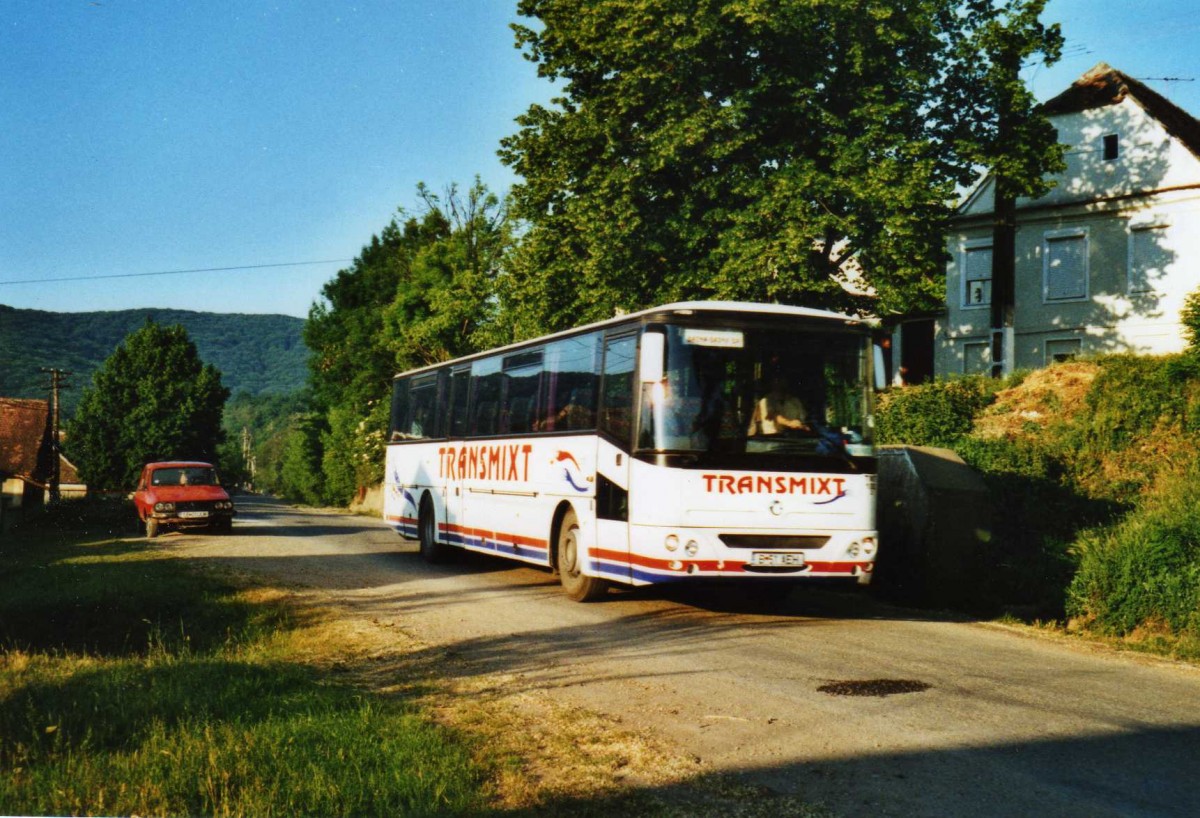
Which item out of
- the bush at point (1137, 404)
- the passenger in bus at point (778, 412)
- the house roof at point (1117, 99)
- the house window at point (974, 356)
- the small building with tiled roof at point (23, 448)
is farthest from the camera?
the small building with tiled roof at point (23, 448)

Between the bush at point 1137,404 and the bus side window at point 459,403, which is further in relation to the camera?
the bus side window at point 459,403

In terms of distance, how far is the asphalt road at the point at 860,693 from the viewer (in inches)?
218

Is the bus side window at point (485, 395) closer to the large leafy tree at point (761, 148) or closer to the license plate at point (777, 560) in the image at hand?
the license plate at point (777, 560)

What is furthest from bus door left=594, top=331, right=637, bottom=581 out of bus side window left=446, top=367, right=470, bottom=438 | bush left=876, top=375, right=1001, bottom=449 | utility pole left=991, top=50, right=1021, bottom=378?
utility pole left=991, top=50, right=1021, bottom=378

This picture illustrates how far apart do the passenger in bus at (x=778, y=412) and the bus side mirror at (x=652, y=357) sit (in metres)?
1.10

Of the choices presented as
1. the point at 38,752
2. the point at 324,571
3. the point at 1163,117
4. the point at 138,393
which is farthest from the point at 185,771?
the point at 138,393

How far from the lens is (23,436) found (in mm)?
67625

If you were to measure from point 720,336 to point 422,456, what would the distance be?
1033cm

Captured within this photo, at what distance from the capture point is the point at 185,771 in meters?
5.66

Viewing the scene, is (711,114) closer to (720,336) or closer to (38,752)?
(720,336)

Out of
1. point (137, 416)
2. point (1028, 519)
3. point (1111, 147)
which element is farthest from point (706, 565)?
point (137, 416)

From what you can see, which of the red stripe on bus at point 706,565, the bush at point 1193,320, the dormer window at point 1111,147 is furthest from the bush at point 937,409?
the dormer window at point 1111,147

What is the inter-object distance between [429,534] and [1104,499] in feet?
36.9

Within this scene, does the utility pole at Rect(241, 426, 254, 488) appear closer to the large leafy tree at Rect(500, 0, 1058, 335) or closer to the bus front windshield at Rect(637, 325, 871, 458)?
the large leafy tree at Rect(500, 0, 1058, 335)
